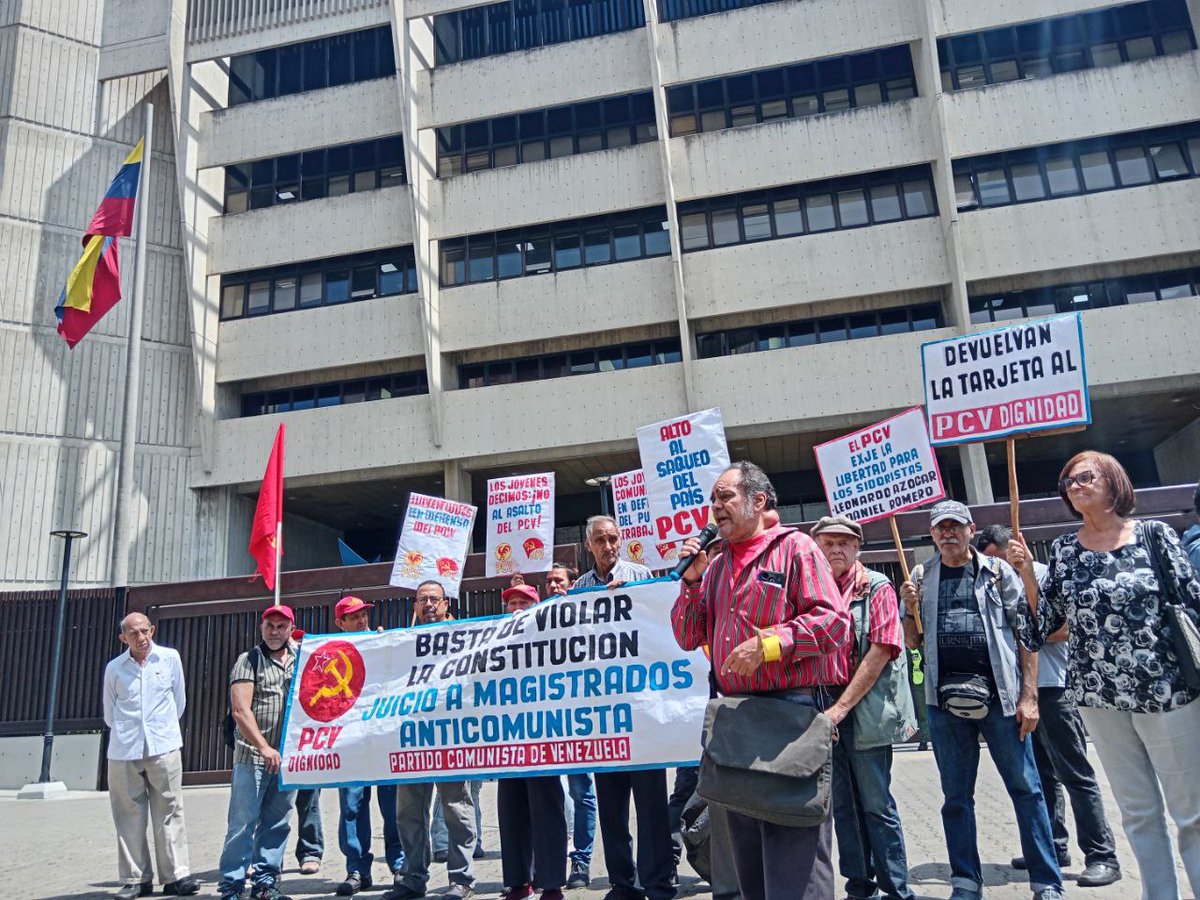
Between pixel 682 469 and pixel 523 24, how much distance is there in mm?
20349

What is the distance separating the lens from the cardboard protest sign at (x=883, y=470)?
7570 mm

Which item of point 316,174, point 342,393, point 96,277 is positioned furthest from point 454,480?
point 316,174

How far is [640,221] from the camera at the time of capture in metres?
22.9

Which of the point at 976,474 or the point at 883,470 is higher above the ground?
the point at 976,474

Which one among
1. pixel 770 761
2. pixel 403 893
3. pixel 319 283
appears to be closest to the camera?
pixel 770 761

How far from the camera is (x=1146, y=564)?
382 centimetres

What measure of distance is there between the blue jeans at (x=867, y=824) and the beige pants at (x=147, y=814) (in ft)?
15.3

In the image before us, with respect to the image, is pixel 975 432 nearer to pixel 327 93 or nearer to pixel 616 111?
pixel 616 111

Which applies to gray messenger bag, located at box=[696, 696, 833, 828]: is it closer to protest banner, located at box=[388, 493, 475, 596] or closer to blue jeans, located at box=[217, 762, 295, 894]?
blue jeans, located at box=[217, 762, 295, 894]

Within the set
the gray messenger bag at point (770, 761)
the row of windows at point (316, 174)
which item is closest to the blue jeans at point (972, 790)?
the gray messenger bag at point (770, 761)

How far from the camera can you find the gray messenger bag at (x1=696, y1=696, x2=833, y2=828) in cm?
311

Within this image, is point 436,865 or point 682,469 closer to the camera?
point 436,865

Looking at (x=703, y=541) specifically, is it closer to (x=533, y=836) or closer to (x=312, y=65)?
(x=533, y=836)

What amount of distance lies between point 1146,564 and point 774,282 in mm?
18240
